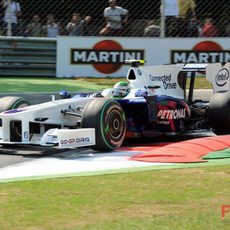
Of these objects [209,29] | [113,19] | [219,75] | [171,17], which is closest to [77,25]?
[113,19]

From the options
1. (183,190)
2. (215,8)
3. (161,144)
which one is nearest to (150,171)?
(183,190)

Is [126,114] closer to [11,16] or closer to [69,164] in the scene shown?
[69,164]

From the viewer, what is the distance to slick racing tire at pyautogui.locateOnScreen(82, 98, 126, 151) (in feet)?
27.4

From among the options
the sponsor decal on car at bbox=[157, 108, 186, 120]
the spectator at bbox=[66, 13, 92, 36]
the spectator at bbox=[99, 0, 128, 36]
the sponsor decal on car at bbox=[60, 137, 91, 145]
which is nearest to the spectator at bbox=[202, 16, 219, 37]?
the spectator at bbox=[99, 0, 128, 36]

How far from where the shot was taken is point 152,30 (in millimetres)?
17688

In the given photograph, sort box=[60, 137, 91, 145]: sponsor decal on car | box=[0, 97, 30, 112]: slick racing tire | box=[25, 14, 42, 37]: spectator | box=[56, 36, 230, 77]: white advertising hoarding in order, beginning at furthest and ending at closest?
box=[25, 14, 42, 37]: spectator, box=[56, 36, 230, 77]: white advertising hoarding, box=[0, 97, 30, 112]: slick racing tire, box=[60, 137, 91, 145]: sponsor decal on car

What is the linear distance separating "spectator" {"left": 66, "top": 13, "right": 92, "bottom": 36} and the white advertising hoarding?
357mm

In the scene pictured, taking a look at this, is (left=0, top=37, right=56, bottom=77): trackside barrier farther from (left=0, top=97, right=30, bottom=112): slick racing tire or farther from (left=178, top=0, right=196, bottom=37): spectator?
(left=0, top=97, right=30, bottom=112): slick racing tire

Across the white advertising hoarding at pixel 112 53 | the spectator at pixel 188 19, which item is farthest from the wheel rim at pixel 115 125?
the spectator at pixel 188 19

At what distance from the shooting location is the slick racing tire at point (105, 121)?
8352 millimetres

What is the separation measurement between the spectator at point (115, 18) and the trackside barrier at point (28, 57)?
1524 mm

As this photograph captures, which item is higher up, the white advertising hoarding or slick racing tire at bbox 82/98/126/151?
the white advertising hoarding

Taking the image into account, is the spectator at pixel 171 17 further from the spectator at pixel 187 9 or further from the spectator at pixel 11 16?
the spectator at pixel 11 16

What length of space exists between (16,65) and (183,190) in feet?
37.9
